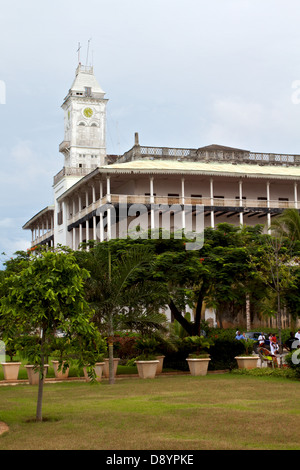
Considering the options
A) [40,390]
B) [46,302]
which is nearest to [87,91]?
[46,302]

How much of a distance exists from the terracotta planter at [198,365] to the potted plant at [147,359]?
1068 millimetres

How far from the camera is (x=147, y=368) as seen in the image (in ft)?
62.5

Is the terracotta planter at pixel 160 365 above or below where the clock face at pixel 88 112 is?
below

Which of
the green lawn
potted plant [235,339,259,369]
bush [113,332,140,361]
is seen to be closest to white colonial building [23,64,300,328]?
bush [113,332,140,361]

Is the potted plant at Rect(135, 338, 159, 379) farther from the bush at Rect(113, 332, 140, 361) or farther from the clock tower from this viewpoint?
the clock tower

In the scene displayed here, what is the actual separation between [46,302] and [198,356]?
1026cm

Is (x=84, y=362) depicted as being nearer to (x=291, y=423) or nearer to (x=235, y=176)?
(x=291, y=423)

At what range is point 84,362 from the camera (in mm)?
11031

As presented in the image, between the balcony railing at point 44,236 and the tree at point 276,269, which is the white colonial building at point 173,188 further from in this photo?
the tree at point 276,269

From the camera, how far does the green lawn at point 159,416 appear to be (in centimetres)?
853

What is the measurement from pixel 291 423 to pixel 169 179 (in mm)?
33312

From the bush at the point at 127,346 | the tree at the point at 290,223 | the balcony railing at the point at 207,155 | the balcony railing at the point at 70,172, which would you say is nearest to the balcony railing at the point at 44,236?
the balcony railing at the point at 70,172

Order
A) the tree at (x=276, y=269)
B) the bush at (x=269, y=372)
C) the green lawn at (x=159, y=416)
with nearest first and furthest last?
the green lawn at (x=159, y=416) → the bush at (x=269, y=372) → the tree at (x=276, y=269)
